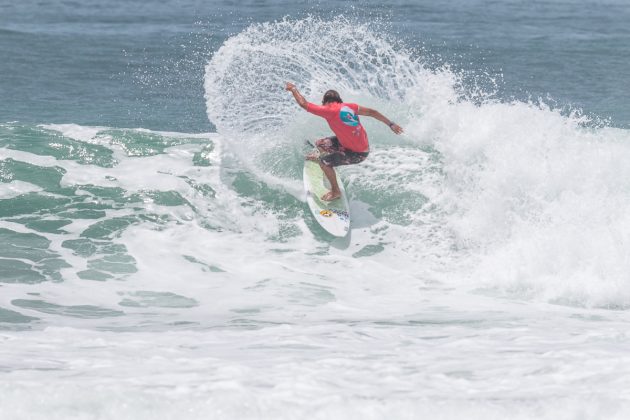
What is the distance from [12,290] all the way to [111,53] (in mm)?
17095

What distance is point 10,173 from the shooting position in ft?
45.2

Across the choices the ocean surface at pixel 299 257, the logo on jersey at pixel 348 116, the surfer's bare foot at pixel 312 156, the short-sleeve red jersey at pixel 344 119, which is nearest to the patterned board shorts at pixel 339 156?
the short-sleeve red jersey at pixel 344 119

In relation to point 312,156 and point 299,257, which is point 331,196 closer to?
point 312,156

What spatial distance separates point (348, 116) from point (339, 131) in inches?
10.8

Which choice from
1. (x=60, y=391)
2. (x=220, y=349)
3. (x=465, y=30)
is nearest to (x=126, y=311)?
(x=220, y=349)

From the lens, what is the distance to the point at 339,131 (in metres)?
12.4

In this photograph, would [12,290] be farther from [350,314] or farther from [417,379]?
[417,379]

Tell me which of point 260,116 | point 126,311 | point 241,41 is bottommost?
point 126,311

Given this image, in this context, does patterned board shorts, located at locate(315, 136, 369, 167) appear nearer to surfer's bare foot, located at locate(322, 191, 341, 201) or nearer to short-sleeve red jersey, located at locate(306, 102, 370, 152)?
short-sleeve red jersey, located at locate(306, 102, 370, 152)

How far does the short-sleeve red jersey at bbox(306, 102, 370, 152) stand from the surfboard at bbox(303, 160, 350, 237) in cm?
79

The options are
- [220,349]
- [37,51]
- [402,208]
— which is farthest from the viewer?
[37,51]

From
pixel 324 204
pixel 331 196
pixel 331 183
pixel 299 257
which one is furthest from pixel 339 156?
pixel 299 257

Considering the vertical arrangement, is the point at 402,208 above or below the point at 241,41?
below

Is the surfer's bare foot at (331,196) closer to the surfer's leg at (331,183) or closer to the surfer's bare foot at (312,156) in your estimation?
the surfer's leg at (331,183)
